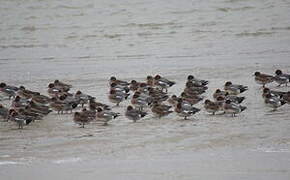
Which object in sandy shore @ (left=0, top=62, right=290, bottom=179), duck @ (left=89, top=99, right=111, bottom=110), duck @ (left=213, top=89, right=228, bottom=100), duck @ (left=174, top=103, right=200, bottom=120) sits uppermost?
duck @ (left=213, top=89, right=228, bottom=100)

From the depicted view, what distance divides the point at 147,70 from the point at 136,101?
5353 millimetres

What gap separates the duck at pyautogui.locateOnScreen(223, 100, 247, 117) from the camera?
14469 millimetres

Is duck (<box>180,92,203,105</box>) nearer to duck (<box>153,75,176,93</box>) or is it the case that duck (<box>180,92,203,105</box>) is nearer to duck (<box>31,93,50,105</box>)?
duck (<box>153,75,176,93</box>)

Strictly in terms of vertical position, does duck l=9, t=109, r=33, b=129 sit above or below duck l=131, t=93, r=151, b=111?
below

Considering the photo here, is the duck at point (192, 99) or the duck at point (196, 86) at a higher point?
the duck at point (196, 86)

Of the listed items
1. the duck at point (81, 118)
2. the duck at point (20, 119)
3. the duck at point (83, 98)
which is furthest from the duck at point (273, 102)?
the duck at point (20, 119)

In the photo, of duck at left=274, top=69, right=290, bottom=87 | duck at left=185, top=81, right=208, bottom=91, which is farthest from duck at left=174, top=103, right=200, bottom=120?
duck at left=274, top=69, right=290, bottom=87

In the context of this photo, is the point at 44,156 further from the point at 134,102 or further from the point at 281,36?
the point at 281,36

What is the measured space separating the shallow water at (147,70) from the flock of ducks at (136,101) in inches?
7.6

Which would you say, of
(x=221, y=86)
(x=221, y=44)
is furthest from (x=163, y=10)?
(x=221, y=86)

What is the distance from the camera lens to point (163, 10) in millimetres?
30859

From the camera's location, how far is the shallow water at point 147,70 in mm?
11656

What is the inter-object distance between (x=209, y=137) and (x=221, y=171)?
2.12 meters

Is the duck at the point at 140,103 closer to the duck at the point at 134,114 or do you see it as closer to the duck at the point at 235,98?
the duck at the point at 134,114
